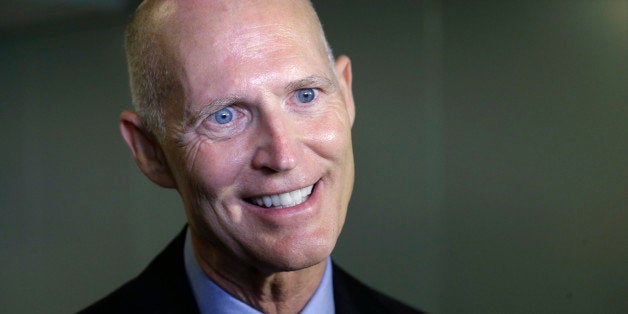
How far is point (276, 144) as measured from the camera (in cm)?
133

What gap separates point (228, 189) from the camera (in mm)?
1393

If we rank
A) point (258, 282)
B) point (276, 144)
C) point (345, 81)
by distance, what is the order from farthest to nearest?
point (345, 81) < point (258, 282) < point (276, 144)

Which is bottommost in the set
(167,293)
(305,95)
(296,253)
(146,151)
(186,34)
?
(167,293)

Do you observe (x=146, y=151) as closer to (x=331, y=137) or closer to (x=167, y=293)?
(x=167, y=293)

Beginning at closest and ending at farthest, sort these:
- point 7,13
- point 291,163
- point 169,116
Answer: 1. point 291,163
2. point 169,116
3. point 7,13

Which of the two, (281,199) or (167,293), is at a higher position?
(281,199)

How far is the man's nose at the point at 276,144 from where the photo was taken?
1.33 meters

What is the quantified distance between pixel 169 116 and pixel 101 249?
805 mm

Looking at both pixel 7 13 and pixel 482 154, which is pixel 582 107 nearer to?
pixel 482 154

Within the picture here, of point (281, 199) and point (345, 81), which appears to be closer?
point (281, 199)

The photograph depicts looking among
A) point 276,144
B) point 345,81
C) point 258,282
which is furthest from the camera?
point 345,81

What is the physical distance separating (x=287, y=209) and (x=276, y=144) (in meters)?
0.12

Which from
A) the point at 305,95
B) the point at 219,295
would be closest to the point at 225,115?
the point at 305,95

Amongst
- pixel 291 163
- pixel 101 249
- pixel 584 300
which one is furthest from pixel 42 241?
pixel 584 300
